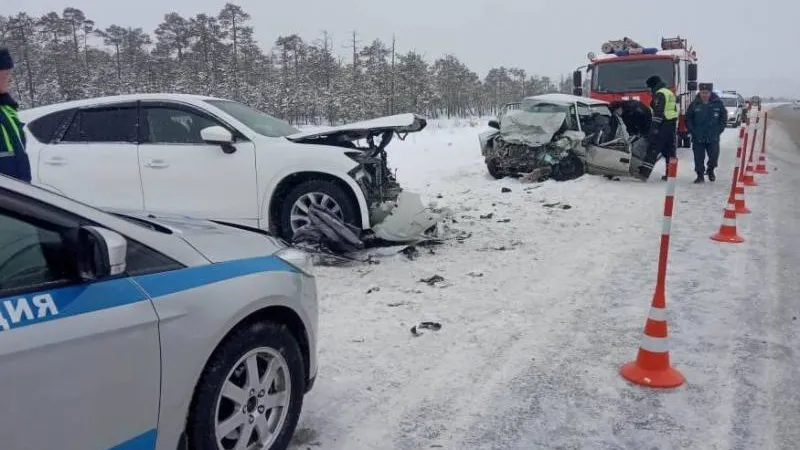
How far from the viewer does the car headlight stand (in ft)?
9.74

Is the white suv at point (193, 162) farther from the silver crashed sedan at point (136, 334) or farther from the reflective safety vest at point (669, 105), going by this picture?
the reflective safety vest at point (669, 105)

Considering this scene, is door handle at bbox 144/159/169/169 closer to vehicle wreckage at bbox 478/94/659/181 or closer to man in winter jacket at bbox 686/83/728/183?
vehicle wreckage at bbox 478/94/659/181

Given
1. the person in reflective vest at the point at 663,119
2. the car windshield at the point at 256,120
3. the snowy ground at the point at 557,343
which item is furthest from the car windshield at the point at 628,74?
the car windshield at the point at 256,120

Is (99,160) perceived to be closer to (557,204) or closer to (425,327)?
(425,327)

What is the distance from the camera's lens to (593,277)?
589 cm

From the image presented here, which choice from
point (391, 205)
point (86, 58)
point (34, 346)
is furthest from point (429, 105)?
point (34, 346)

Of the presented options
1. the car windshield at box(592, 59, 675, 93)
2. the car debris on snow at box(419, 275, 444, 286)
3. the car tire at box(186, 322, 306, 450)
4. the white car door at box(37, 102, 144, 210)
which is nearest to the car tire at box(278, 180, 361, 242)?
the car debris on snow at box(419, 275, 444, 286)

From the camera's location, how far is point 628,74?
1508cm

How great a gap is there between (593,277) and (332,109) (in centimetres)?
6671

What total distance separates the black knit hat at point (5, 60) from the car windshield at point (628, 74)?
13.9 m

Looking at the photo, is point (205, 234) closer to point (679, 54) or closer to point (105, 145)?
point (105, 145)

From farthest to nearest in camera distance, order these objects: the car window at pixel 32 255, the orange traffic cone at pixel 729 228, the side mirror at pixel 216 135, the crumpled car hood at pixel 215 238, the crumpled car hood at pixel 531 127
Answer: the crumpled car hood at pixel 531 127, the orange traffic cone at pixel 729 228, the side mirror at pixel 216 135, the crumpled car hood at pixel 215 238, the car window at pixel 32 255

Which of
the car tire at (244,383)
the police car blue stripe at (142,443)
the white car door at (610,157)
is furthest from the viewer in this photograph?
the white car door at (610,157)

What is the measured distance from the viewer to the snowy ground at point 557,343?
3.21 metres
